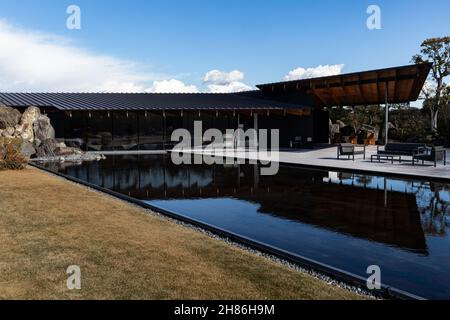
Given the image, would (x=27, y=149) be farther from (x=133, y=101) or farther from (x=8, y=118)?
(x=133, y=101)

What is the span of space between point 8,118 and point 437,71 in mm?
31192

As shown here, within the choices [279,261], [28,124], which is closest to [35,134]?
[28,124]

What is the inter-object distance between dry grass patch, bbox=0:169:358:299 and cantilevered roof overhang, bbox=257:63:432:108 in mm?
14403

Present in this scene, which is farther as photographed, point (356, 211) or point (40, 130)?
point (40, 130)

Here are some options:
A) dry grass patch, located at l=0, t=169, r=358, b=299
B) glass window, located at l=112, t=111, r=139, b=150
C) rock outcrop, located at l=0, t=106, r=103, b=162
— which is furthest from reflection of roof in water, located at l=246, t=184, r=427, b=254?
glass window, located at l=112, t=111, r=139, b=150

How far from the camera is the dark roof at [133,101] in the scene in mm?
22125

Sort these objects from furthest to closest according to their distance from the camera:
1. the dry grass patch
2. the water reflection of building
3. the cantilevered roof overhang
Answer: the cantilevered roof overhang → the water reflection of building → the dry grass patch

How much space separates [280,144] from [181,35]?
9428mm

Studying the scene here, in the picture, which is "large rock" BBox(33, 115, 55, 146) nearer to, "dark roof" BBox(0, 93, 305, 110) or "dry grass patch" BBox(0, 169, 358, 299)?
"dark roof" BBox(0, 93, 305, 110)

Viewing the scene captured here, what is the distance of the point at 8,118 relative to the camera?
61.4ft

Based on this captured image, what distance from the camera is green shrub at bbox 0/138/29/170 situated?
541 inches

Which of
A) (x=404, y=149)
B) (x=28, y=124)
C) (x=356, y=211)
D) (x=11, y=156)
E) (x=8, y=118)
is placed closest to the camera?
(x=356, y=211)

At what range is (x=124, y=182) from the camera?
12.1 metres
